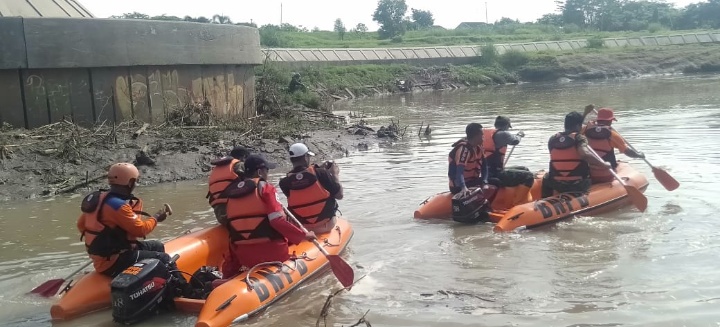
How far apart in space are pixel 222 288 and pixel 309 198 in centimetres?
196

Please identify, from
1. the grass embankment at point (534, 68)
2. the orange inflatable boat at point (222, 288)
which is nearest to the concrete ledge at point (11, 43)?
the orange inflatable boat at point (222, 288)

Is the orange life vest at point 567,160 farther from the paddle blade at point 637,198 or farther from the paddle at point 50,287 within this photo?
the paddle at point 50,287

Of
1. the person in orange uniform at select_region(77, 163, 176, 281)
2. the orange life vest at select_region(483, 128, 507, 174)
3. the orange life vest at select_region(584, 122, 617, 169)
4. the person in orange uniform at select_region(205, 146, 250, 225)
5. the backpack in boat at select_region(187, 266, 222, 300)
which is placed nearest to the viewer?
the person in orange uniform at select_region(77, 163, 176, 281)

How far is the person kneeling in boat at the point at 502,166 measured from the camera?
936 centimetres

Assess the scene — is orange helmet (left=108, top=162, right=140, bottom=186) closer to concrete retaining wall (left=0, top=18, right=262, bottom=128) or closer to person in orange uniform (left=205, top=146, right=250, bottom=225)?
person in orange uniform (left=205, top=146, right=250, bottom=225)

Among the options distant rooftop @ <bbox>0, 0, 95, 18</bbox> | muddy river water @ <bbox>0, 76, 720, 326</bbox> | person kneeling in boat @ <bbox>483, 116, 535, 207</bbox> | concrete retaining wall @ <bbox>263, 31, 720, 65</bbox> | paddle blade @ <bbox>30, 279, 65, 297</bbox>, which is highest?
distant rooftop @ <bbox>0, 0, 95, 18</bbox>

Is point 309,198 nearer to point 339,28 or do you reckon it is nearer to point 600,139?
point 600,139

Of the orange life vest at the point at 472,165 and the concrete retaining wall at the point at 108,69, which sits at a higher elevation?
the concrete retaining wall at the point at 108,69

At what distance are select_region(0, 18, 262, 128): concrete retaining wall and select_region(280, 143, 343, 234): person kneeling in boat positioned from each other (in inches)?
277

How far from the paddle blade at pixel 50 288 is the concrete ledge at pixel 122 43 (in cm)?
708

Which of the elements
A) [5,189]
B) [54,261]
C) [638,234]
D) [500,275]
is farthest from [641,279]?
[5,189]

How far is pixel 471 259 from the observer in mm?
7625

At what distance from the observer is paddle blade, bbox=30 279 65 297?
6582 millimetres

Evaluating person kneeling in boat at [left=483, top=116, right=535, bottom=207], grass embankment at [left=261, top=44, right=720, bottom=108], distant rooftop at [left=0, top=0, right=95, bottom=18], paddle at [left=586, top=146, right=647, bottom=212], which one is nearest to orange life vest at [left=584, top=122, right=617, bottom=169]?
paddle at [left=586, top=146, right=647, bottom=212]
